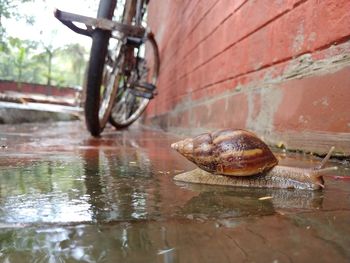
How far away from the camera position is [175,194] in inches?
42.5

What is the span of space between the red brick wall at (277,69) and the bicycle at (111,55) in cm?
62

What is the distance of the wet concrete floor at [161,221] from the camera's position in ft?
2.04

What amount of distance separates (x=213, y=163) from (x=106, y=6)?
204 centimetres

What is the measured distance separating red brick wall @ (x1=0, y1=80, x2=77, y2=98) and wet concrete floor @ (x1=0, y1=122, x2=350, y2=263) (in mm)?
21024

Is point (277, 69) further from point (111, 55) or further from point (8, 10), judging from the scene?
point (8, 10)

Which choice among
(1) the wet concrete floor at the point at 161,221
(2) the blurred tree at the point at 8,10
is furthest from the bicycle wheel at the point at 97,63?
(2) the blurred tree at the point at 8,10

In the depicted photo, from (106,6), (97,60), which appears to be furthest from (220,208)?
(106,6)

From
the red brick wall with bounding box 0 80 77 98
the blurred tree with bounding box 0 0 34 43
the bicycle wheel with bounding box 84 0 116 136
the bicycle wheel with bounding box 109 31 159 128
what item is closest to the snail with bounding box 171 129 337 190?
the bicycle wheel with bounding box 84 0 116 136

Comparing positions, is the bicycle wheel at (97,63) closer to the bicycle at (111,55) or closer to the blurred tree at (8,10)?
the bicycle at (111,55)

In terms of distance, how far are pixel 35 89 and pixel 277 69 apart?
23.0 metres

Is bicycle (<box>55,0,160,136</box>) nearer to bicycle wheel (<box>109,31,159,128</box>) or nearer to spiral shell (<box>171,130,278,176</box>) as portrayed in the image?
bicycle wheel (<box>109,31,159,128</box>)

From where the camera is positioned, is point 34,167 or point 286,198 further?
point 34,167

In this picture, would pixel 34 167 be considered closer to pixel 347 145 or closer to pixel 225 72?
pixel 347 145

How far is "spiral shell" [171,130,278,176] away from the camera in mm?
1257
